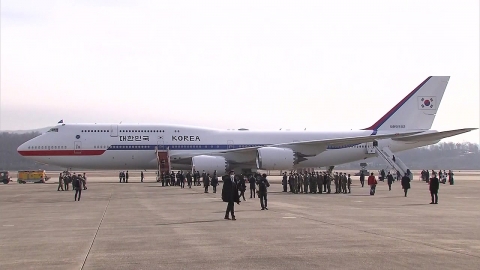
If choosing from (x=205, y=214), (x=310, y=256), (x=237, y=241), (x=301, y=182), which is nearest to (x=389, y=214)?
(x=205, y=214)

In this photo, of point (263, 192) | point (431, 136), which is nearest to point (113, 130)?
point (431, 136)

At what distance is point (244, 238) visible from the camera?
12.8m

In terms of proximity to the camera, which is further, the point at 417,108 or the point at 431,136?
the point at 417,108

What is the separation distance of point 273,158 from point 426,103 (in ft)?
55.7

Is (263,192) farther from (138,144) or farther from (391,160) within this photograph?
(391,160)

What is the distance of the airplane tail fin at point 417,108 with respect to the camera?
52656 millimetres

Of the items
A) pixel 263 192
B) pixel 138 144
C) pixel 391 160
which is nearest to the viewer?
pixel 263 192

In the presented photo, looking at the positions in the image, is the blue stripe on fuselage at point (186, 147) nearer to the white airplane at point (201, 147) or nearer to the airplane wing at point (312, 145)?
the white airplane at point (201, 147)

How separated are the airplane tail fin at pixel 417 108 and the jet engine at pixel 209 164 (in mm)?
15829

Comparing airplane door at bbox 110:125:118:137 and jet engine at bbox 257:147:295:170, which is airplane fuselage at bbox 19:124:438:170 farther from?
jet engine at bbox 257:147:295:170

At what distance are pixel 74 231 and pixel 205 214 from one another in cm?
535

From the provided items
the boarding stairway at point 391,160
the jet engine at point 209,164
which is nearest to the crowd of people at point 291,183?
the jet engine at point 209,164

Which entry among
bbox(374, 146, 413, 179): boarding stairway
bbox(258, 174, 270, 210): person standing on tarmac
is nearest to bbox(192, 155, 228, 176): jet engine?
bbox(374, 146, 413, 179): boarding stairway

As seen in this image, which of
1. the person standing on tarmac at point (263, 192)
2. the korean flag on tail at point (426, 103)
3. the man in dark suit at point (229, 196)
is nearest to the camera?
the man in dark suit at point (229, 196)
